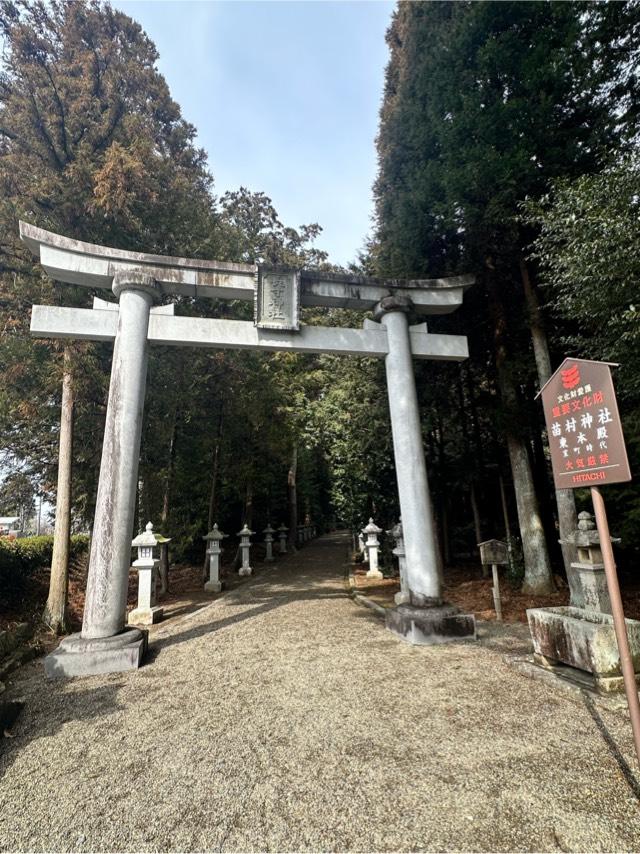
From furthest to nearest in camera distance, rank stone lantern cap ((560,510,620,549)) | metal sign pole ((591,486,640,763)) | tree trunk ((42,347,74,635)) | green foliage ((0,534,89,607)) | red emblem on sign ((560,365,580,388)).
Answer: green foliage ((0,534,89,607)), tree trunk ((42,347,74,635)), stone lantern cap ((560,510,620,549)), red emblem on sign ((560,365,580,388)), metal sign pole ((591,486,640,763))

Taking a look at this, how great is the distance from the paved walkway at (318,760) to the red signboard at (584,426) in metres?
1.75

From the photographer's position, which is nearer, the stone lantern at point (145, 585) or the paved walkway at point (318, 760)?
the paved walkway at point (318, 760)

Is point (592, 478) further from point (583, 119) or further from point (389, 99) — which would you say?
point (389, 99)

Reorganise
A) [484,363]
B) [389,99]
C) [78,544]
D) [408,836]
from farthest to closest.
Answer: [78,544] → [389,99] → [484,363] → [408,836]

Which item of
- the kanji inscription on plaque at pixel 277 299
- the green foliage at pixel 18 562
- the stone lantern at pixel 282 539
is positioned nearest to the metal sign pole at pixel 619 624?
the kanji inscription on plaque at pixel 277 299

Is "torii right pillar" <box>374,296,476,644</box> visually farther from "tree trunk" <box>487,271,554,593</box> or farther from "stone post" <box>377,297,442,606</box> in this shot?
"tree trunk" <box>487,271,554,593</box>

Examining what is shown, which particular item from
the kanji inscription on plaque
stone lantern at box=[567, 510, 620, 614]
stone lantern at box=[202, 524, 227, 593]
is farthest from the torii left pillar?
stone lantern at box=[202, 524, 227, 593]

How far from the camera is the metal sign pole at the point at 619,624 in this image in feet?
7.07

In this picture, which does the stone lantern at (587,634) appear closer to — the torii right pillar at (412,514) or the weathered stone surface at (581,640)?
the weathered stone surface at (581,640)

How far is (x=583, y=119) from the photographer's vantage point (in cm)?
686

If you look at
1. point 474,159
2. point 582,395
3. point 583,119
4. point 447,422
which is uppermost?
point 583,119

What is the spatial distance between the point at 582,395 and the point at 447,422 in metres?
9.25

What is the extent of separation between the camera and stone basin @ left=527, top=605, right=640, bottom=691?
3.41 meters

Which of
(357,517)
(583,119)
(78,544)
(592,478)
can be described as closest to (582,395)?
(592,478)
